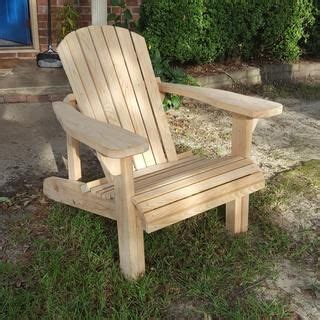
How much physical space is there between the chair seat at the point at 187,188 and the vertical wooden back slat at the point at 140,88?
0.87ft

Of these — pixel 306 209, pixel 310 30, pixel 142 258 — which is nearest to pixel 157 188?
pixel 142 258

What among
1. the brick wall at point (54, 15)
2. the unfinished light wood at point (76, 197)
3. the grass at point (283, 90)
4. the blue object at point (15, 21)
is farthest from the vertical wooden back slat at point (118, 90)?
the blue object at point (15, 21)

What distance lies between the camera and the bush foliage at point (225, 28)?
17.3 ft

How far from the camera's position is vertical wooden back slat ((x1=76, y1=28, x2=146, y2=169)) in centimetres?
281

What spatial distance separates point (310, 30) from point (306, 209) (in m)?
4.06

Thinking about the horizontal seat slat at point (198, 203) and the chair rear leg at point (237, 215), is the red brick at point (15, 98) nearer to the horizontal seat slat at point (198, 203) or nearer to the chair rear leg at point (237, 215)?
the chair rear leg at point (237, 215)

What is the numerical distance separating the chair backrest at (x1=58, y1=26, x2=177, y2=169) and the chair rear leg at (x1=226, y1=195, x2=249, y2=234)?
465 mm

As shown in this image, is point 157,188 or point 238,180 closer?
point 157,188

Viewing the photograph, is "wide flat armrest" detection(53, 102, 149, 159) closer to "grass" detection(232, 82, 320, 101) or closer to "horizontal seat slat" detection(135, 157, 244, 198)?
"horizontal seat slat" detection(135, 157, 244, 198)

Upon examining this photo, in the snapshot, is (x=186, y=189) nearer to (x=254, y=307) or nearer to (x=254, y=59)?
(x=254, y=307)

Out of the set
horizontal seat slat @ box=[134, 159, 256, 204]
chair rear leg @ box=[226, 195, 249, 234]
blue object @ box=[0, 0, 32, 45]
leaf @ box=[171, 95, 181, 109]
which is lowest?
chair rear leg @ box=[226, 195, 249, 234]

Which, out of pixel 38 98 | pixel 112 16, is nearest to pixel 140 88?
pixel 38 98

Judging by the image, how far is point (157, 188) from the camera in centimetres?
225

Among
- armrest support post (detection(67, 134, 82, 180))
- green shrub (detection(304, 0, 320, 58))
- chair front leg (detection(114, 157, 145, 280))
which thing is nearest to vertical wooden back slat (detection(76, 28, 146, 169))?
armrest support post (detection(67, 134, 82, 180))
